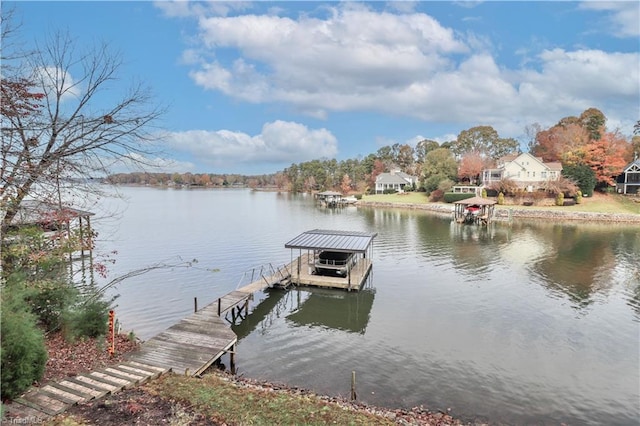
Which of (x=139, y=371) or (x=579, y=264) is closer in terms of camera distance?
(x=139, y=371)

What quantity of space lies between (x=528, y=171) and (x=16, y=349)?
2846 inches

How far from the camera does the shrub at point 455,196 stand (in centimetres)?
6459

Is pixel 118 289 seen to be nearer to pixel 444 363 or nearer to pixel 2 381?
pixel 2 381

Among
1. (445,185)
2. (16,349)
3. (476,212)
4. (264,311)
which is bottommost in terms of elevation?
(264,311)

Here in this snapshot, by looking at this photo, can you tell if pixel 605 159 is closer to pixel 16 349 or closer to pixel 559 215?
pixel 559 215

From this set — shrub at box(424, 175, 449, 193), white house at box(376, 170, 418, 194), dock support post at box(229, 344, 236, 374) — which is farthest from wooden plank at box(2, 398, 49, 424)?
white house at box(376, 170, 418, 194)

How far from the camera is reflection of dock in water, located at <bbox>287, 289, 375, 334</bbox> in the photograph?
1556cm

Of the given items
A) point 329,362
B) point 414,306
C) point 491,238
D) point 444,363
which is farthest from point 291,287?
point 491,238

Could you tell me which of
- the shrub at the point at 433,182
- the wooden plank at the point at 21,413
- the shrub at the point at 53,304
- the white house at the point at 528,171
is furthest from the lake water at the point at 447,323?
the shrub at the point at 433,182

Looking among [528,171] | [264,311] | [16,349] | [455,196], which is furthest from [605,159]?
[16,349]

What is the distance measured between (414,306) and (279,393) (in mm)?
9868

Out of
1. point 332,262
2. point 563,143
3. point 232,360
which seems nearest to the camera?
point 232,360

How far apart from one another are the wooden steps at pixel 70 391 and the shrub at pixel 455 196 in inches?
2486

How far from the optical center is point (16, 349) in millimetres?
6867
